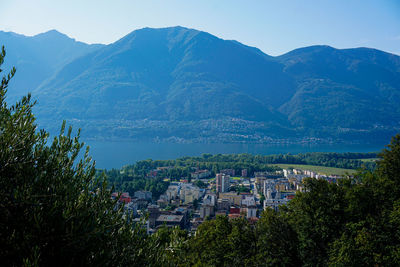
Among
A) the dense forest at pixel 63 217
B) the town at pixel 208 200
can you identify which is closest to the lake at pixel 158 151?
the town at pixel 208 200

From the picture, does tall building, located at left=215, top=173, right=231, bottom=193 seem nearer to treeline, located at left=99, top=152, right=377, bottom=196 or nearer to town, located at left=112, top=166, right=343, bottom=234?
town, located at left=112, top=166, right=343, bottom=234

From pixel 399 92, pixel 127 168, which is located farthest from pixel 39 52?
pixel 399 92

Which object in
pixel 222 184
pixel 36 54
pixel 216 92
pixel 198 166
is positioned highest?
pixel 36 54

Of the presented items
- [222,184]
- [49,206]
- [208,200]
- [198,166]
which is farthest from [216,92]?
[49,206]

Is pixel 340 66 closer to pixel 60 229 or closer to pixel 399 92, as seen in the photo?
pixel 399 92

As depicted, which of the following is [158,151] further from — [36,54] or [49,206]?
[36,54]

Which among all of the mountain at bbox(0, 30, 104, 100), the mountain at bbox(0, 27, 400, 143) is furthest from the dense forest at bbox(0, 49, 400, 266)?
the mountain at bbox(0, 30, 104, 100)

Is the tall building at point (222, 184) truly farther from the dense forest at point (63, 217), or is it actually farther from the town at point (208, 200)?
the dense forest at point (63, 217)
